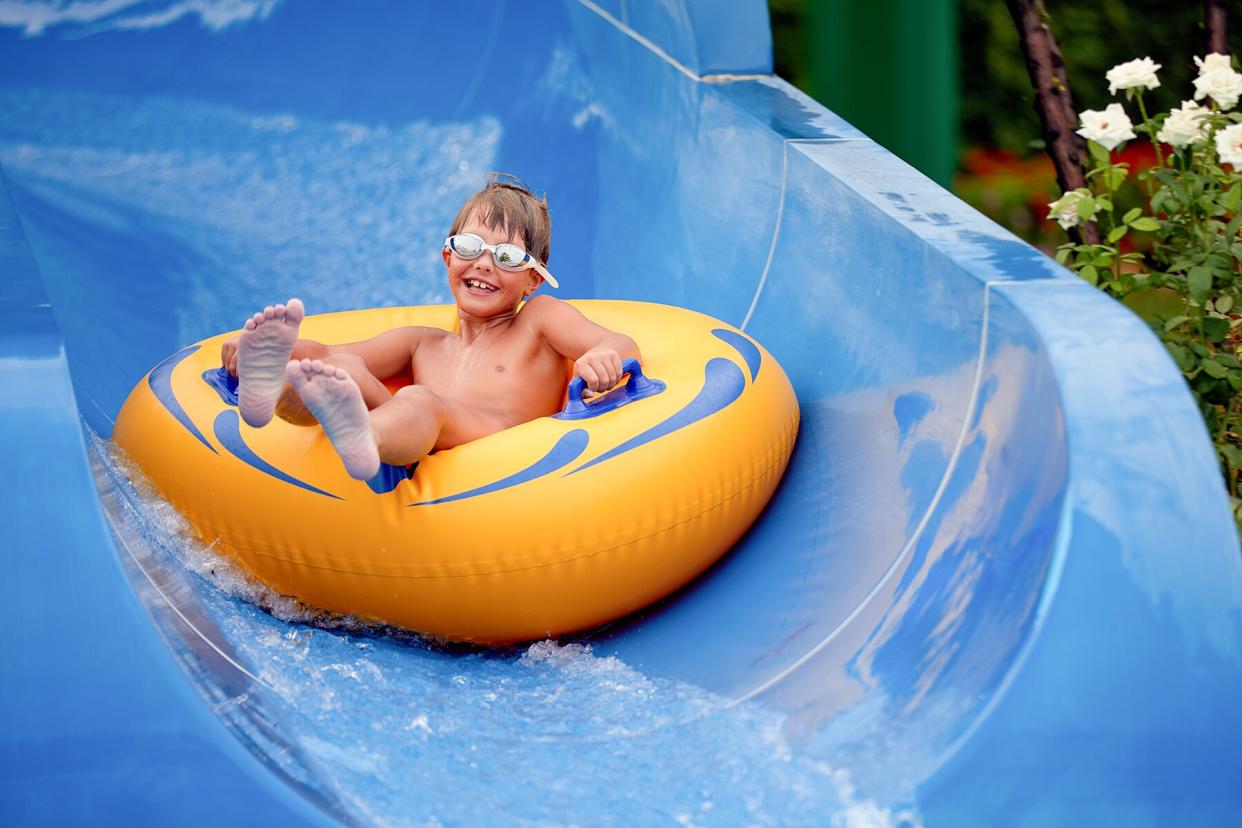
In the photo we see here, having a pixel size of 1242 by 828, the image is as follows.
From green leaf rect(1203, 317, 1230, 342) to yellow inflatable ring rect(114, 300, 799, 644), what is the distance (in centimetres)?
80

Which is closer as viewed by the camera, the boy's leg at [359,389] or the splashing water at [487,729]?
the splashing water at [487,729]

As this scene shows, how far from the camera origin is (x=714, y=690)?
7.07ft

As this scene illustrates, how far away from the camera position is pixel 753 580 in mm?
2385

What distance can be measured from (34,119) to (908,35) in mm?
2269

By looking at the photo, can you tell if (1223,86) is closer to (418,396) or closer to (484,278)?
(484,278)

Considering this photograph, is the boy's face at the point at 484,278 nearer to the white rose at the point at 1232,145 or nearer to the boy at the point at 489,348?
Answer: the boy at the point at 489,348

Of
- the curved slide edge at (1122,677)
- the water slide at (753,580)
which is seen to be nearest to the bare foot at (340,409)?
the water slide at (753,580)

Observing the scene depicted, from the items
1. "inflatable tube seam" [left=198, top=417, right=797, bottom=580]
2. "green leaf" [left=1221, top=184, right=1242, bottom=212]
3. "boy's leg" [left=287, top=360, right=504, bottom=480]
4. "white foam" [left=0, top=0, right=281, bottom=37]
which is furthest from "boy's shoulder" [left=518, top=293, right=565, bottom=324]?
"white foam" [left=0, top=0, right=281, bottom=37]

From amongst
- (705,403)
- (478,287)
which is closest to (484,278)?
(478,287)

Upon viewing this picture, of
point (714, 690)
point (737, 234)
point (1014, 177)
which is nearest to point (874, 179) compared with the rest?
point (737, 234)

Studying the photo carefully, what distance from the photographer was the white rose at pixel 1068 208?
2.60 meters

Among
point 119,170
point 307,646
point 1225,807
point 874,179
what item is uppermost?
point 119,170

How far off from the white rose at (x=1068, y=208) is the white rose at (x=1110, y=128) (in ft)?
0.33

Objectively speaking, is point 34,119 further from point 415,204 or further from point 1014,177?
point 1014,177
